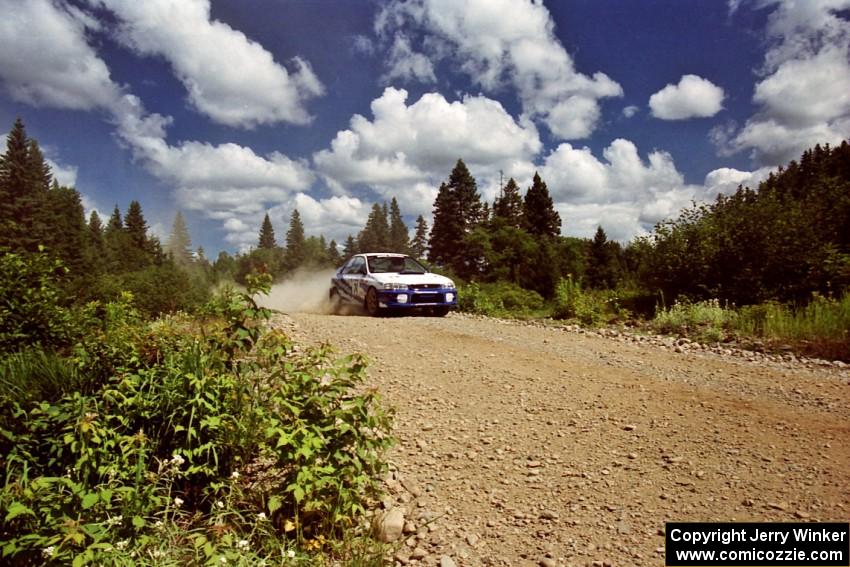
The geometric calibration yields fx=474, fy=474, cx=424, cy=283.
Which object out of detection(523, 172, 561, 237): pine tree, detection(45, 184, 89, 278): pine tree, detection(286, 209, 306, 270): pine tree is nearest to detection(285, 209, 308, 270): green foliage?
detection(286, 209, 306, 270): pine tree

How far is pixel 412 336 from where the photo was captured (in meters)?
7.84

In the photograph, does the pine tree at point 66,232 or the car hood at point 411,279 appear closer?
the car hood at point 411,279

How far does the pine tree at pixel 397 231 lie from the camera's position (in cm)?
7531

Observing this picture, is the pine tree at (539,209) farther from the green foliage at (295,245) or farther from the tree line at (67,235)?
the green foliage at (295,245)

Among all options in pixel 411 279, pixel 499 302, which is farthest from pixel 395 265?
pixel 499 302

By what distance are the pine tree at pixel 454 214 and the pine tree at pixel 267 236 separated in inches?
2449

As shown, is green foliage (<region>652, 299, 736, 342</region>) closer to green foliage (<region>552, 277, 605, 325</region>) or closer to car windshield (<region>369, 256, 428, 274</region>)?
green foliage (<region>552, 277, 605, 325</region>)

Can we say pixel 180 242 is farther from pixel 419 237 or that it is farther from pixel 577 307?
pixel 577 307

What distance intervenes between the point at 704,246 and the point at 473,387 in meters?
9.48

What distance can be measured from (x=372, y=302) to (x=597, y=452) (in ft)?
25.4

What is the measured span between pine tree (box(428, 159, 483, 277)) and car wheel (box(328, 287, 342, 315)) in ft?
112

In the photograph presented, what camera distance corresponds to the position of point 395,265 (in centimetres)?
1214

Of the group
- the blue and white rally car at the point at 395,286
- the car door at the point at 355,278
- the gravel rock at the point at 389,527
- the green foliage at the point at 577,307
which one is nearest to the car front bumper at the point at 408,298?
the blue and white rally car at the point at 395,286

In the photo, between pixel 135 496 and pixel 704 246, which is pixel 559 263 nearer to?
pixel 704 246
